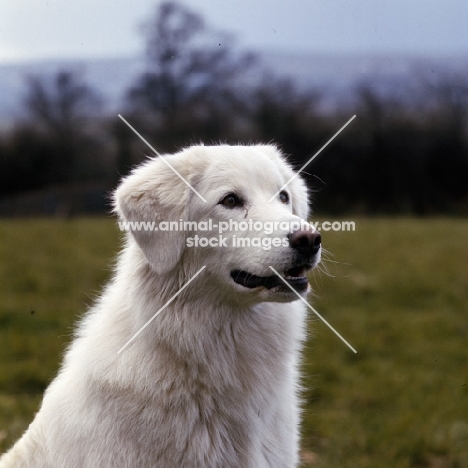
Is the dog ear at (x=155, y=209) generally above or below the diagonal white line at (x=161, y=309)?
above

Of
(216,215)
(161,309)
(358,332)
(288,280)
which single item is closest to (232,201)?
(216,215)

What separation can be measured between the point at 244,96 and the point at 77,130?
2.55 meters

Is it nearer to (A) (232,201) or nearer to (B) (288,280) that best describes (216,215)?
(A) (232,201)

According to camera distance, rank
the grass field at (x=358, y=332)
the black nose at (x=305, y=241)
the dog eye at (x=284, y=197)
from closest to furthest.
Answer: the black nose at (x=305, y=241) → the dog eye at (x=284, y=197) → the grass field at (x=358, y=332)

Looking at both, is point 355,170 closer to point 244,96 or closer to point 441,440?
point 244,96

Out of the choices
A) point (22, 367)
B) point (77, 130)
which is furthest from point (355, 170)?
point (22, 367)

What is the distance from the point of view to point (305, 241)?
295 cm

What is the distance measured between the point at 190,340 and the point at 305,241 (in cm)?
80

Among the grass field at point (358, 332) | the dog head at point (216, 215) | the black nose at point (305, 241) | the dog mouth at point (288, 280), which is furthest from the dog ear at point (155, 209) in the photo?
the grass field at point (358, 332)

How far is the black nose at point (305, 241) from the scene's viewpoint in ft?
9.63

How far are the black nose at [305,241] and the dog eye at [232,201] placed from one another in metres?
0.43

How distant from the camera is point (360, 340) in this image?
779cm

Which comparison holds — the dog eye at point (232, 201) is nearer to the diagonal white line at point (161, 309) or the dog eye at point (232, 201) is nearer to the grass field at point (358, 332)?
the diagonal white line at point (161, 309)

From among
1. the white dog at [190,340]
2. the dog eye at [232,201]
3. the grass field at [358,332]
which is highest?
the dog eye at [232,201]
